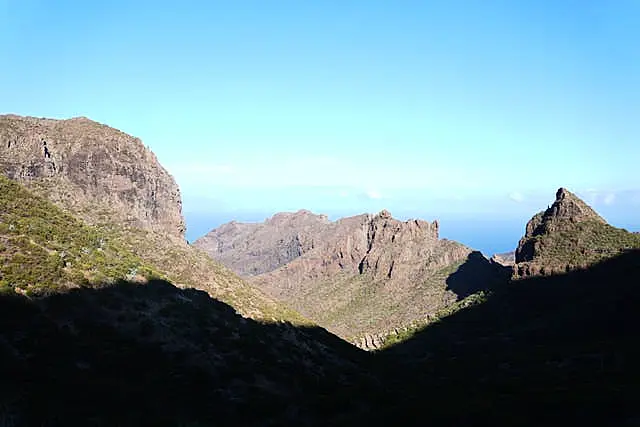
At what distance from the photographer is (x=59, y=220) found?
178ft

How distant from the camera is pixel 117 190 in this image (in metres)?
110

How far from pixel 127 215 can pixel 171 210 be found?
944 inches

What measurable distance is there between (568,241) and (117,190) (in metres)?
107

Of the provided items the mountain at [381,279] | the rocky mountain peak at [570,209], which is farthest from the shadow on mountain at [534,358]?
the mountain at [381,279]

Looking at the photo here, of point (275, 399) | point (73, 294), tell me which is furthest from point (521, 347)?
point (73, 294)

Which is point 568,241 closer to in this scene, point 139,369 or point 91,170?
point 139,369

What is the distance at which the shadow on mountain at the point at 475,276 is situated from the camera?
13262cm

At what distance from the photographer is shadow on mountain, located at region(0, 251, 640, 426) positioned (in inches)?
927

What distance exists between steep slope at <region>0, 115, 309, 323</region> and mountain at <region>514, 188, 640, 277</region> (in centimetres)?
5956

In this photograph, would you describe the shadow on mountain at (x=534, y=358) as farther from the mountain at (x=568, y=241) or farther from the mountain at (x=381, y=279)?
the mountain at (x=381, y=279)

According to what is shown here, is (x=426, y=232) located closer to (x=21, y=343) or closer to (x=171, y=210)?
(x=171, y=210)

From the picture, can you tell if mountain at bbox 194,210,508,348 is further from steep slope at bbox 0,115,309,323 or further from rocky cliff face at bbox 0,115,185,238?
rocky cliff face at bbox 0,115,185,238

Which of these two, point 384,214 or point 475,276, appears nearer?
point 475,276

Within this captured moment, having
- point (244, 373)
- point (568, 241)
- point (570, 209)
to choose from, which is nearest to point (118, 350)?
point (244, 373)
